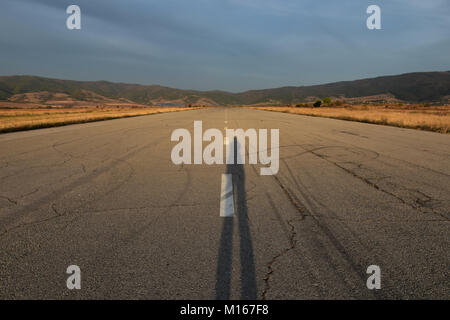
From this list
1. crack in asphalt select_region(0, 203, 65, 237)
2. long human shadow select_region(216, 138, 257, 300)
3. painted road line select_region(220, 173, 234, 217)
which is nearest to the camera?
long human shadow select_region(216, 138, 257, 300)

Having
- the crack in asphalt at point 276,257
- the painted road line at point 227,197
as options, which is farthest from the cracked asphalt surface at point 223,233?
the painted road line at point 227,197

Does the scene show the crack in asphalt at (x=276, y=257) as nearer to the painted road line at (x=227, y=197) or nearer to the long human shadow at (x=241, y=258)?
the long human shadow at (x=241, y=258)

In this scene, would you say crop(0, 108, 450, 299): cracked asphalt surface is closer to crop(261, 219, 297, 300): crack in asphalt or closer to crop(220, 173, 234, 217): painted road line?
crop(261, 219, 297, 300): crack in asphalt

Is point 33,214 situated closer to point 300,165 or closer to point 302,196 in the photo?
point 302,196

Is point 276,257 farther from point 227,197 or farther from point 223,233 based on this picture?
point 227,197

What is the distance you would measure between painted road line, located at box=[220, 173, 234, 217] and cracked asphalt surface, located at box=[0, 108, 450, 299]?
12 cm

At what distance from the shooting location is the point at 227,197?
4.34 m

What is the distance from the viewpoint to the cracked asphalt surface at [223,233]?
7.09 ft

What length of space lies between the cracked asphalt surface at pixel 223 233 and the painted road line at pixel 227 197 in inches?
4.6

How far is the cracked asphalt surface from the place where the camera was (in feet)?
7.09

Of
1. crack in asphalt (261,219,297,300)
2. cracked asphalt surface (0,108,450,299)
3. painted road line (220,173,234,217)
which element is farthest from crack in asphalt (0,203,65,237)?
crack in asphalt (261,219,297,300)

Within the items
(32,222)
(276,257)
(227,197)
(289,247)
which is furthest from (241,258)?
(32,222)
